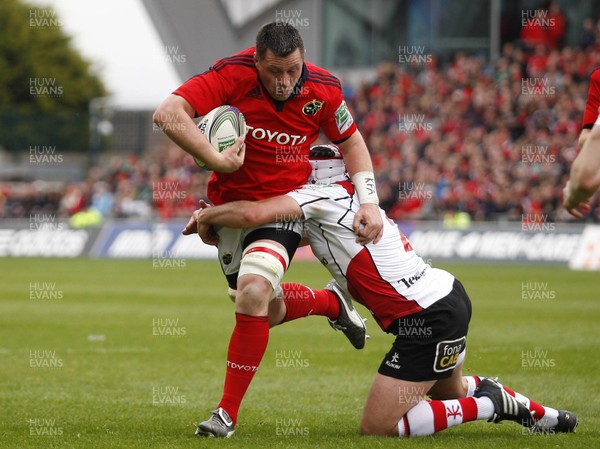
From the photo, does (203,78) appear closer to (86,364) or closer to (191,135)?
(191,135)

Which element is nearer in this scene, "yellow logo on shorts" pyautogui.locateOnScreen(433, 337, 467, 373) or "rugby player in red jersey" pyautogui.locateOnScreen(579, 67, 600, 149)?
"rugby player in red jersey" pyautogui.locateOnScreen(579, 67, 600, 149)

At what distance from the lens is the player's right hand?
627 centimetres

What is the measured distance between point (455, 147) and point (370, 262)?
962 inches

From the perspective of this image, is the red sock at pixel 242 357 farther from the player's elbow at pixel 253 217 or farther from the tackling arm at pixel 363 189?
the tackling arm at pixel 363 189

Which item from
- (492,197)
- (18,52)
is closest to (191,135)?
(492,197)

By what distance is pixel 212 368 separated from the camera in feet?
32.7

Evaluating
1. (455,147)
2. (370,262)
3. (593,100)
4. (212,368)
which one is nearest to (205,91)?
(370,262)

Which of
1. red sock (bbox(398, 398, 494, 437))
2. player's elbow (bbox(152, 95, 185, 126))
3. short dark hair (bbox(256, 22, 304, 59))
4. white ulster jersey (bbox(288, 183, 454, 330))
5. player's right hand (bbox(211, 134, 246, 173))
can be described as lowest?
red sock (bbox(398, 398, 494, 437))

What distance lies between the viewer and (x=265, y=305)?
254 inches

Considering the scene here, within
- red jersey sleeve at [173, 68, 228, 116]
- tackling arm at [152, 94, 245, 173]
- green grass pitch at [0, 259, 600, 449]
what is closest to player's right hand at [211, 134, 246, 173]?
tackling arm at [152, 94, 245, 173]

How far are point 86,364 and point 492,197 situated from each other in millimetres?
18482

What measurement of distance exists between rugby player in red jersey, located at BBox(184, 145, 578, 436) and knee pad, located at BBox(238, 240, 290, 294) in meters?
0.18

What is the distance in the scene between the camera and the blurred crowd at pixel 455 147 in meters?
27.3

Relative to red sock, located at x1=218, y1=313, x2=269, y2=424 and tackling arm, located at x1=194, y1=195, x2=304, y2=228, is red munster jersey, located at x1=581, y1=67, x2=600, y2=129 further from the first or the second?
red sock, located at x1=218, y1=313, x2=269, y2=424
